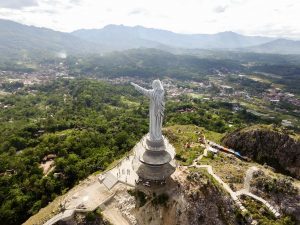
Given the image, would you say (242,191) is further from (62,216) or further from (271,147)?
(62,216)

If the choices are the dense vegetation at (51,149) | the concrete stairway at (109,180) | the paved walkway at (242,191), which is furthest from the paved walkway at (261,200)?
the dense vegetation at (51,149)

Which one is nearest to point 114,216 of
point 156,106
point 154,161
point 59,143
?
point 154,161

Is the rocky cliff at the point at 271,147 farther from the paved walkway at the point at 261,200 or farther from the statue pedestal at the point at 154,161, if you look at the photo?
the statue pedestal at the point at 154,161

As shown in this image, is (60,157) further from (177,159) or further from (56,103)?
(56,103)

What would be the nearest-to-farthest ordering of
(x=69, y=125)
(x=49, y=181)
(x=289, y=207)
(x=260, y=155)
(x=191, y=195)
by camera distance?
(x=191, y=195) → (x=289, y=207) → (x=49, y=181) → (x=260, y=155) → (x=69, y=125)

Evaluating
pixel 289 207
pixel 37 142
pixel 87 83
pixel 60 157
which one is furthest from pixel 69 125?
pixel 87 83

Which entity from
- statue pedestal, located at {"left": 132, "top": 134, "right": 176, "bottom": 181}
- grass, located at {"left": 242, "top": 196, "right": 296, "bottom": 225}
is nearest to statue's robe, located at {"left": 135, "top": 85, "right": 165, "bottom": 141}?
statue pedestal, located at {"left": 132, "top": 134, "right": 176, "bottom": 181}
